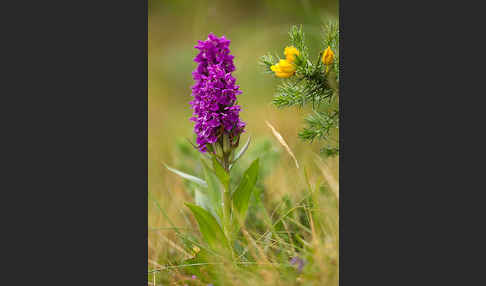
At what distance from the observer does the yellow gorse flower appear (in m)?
3.28

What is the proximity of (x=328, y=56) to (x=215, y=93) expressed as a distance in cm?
90

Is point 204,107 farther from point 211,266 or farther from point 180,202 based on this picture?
point 180,202

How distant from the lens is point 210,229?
3.24m

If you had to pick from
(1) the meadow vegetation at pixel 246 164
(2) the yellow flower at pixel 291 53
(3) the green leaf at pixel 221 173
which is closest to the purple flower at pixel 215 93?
(3) the green leaf at pixel 221 173

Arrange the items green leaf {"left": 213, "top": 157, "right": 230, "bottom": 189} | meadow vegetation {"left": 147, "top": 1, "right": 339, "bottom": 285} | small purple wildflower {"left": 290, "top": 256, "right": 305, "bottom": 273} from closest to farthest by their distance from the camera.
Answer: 1. small purple wildflower {"left": 290, "top": 256, "right": 305, "bottom": 273}
2. meadow vegetation {"left": 147, "top": 1, "right": 339, "bottom": 285}
3. green leaf {"left": 213, "top": 157, "right": 230, "bottom": 189}

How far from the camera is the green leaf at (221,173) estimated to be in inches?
127

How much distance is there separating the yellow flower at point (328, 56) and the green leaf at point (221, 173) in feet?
3.59

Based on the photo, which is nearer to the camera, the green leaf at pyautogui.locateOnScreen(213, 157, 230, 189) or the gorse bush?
the green leaf at pyautogui.locateOnScreen(213, 157, 230, 189)

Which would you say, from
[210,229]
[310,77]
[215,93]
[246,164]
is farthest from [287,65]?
[246,164]

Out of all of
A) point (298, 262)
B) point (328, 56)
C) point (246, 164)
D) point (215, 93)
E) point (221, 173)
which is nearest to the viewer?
point (298, 262)

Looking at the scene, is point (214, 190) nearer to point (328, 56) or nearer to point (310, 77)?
point (310, 77)

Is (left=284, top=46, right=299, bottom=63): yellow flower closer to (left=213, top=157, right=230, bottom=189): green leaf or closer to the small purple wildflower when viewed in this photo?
(left=213, top=157, right=230, bottom=189): green leaf

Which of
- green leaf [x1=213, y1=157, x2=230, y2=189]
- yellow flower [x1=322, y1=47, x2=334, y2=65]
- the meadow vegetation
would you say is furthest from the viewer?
yellow flower [x1=322, y1=47, x2=334, y2=65]

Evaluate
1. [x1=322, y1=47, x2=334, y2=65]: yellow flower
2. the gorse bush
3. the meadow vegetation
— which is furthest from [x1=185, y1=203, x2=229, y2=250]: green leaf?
[x1=322, y1=47, x2=334, y2=65]: yellow flower
